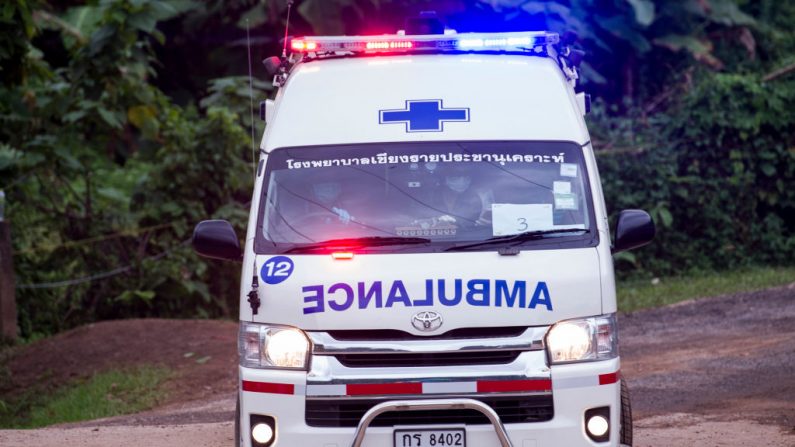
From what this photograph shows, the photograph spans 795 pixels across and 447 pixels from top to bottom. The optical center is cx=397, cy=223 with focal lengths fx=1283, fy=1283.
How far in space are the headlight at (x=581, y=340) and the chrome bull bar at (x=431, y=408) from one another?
1.40ft

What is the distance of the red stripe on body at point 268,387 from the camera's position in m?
6.17

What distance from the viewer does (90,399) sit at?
38.2 feet

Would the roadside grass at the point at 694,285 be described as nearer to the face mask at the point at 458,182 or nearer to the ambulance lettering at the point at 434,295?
the face mask at the point at 458,182

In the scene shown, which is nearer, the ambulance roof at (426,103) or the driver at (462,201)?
the driver at (462,201)

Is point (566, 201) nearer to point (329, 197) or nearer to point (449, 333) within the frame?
point (449, 333)

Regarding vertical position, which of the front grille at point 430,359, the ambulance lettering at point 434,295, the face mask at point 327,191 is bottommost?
the front grille at point 430,359

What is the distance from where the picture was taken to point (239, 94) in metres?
14.9

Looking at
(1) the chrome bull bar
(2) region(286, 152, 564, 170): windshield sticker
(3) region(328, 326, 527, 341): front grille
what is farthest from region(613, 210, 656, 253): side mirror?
(1) the chrome bull bar

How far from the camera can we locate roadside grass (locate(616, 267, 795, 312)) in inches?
607

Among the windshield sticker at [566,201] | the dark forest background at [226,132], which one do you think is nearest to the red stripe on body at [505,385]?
the windshield sticker at [566,201]

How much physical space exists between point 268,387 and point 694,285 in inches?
428

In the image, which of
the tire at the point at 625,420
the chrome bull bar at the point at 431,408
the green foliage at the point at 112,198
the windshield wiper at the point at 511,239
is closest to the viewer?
the chrome bull bar at the point at 431,408

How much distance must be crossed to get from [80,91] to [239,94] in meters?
1.88

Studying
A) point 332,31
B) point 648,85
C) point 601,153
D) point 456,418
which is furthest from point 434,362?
point 648,85
